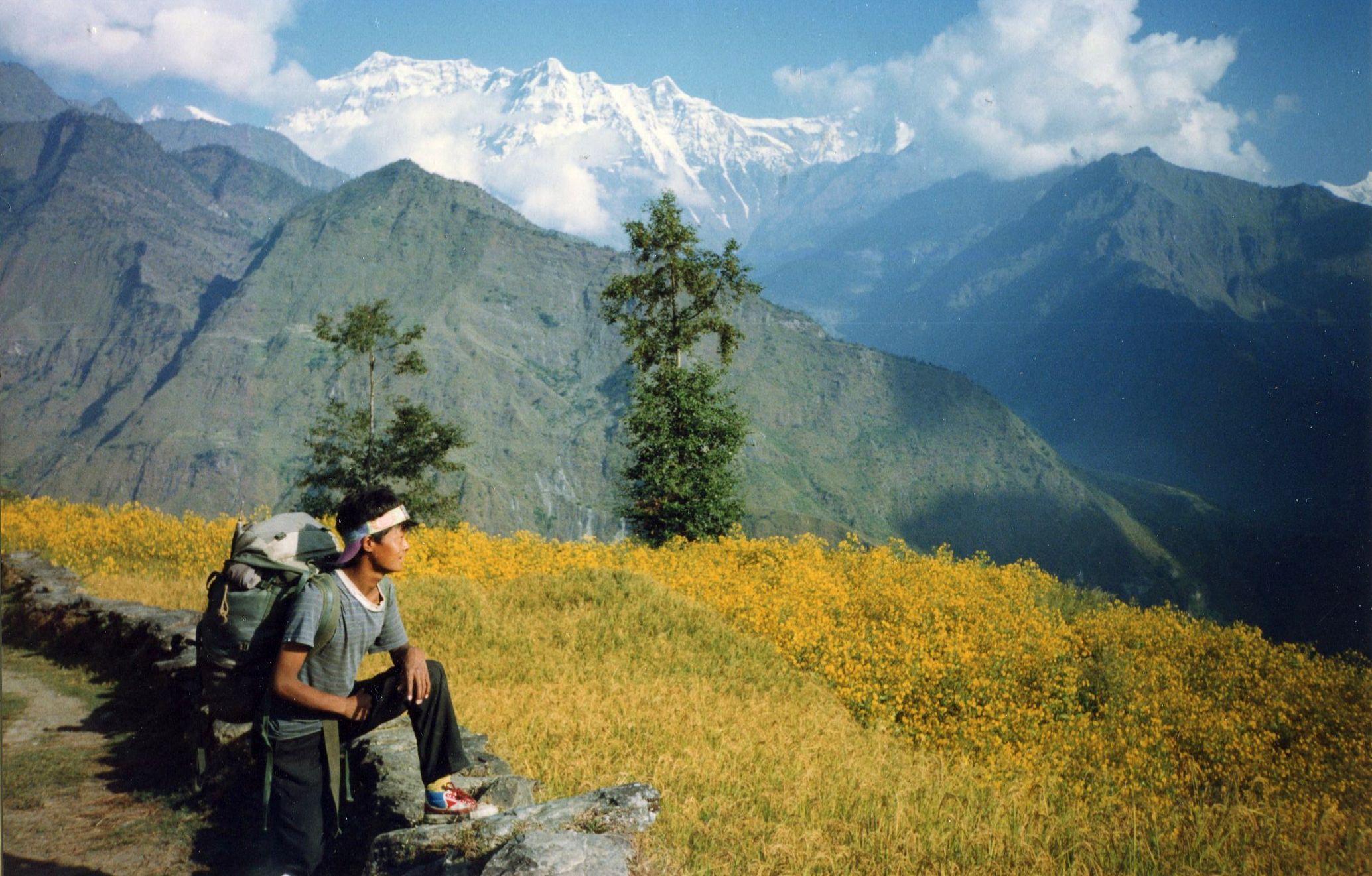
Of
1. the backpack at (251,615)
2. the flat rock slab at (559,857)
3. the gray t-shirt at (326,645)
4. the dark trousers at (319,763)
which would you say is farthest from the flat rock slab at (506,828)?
the backpack at (251,615)

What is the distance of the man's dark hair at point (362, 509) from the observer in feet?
14.7

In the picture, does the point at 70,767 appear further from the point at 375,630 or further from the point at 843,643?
the point at 843,643

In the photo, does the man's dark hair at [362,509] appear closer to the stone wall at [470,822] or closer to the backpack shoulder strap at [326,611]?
the backpack shoulder strap at [326,611]

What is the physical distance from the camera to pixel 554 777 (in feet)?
20.4

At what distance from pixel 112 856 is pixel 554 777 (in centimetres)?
328

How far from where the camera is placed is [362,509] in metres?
4.51

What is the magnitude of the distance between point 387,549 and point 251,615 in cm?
74

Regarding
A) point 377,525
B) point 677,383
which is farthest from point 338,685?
point 677,383

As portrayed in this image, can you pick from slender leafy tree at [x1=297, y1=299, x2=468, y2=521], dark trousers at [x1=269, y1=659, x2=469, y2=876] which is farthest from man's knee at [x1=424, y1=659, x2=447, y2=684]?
slender leafy tree at [x1=297, y1=299, x2=468, y2=521]

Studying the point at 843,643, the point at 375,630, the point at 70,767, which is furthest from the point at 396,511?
the point at 843,643

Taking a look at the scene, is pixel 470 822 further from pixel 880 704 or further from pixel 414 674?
pixel 880 704

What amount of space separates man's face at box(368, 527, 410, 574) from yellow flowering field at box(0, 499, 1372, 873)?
2126mm

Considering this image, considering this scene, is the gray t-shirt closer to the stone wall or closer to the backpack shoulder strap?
the backpack shoulder strap

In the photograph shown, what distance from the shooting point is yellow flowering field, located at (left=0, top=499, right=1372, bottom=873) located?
5605 mm
